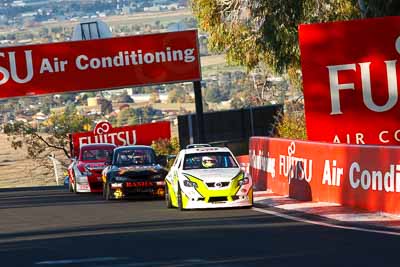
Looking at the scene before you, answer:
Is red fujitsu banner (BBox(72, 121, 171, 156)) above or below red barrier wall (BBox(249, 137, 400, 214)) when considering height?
above

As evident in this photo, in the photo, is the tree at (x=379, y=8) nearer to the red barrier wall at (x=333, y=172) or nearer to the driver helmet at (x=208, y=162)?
the red barrier wall at (x=333, y=172)

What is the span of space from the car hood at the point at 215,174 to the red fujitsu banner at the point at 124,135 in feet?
109

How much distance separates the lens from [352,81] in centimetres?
2875

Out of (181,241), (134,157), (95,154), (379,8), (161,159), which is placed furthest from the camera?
(95,154)

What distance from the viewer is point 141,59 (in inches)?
1549

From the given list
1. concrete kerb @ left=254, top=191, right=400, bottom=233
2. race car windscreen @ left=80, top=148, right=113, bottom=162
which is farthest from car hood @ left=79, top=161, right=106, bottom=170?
concrete kerb @ left=254, top=191, right=400, bottom=233

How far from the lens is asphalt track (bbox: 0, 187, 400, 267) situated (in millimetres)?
14812

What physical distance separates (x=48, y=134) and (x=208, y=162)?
6590 centimetres

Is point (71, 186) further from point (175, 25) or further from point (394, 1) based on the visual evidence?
point (394, 1)

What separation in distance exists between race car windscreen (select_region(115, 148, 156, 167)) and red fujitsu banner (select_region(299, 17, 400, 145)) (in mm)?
4666

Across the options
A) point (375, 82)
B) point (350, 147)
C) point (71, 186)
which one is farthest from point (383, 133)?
point (71, 186)

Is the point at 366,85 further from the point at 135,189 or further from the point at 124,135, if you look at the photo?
the point at 124,135

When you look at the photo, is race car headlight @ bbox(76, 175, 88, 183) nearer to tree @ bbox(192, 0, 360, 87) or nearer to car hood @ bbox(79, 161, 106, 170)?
car hood @ bbox(79, 161, 106, 170)

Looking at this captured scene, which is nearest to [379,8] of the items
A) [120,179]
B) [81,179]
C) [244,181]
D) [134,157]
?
[134,157]
